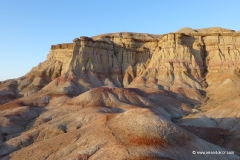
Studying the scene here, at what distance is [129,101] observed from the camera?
50875mm

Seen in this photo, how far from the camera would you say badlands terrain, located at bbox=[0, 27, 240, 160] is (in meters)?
25.1

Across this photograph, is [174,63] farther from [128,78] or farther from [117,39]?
[117,39]

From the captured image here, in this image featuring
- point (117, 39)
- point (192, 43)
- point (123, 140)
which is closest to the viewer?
point (123, 140)

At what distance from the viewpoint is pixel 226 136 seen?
37500 mm

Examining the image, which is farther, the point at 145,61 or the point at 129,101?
the point at 145,61

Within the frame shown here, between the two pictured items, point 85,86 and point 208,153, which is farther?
point 85,86

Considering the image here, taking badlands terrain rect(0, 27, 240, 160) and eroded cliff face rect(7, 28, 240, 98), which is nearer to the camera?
badlands terrain rect(0, 27, 240, 160)

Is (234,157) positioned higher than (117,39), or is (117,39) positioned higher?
(117,39)

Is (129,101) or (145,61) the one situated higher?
(145,61)

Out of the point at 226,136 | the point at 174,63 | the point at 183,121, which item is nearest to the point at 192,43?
the point at 174,63

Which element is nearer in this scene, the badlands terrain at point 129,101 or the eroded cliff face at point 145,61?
the badlands terrain at point 129,101

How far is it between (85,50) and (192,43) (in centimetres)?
3231

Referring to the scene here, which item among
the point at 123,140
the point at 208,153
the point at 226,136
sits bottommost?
the point at 226,136

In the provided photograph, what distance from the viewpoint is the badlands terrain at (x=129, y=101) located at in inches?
987
